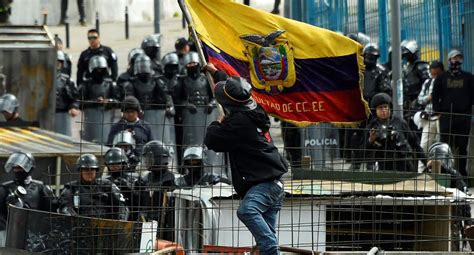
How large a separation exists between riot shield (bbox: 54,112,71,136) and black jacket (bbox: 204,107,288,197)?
11545 millimetres

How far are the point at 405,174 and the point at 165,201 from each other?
6.31 ft

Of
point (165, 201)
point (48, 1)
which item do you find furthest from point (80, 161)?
point (48, 1)

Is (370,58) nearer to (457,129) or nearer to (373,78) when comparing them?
(373,78)

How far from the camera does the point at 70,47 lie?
109 feet

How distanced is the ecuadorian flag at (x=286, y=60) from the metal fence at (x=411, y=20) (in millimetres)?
7435

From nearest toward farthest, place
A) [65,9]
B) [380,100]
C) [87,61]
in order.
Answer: [380,100], [87,61], [65,9]

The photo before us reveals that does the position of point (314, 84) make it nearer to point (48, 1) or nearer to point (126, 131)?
point (126, 131)

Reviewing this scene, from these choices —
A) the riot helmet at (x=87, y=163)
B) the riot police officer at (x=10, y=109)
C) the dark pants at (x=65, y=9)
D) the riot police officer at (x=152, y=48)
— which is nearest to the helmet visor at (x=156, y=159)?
the riot helmet at (x=87, y=163)

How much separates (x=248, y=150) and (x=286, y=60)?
200 cm

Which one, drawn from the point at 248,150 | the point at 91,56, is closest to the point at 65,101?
the point at 91,56

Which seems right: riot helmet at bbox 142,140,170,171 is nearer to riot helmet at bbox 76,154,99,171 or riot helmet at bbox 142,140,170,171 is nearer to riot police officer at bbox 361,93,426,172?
riot helmet at bbox 76,154,99,171

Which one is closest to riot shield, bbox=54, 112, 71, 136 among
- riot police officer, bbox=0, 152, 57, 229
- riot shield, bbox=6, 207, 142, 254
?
riot police officer, bbox=0, 152, 57, 229

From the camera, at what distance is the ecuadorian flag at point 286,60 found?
44.1 ft

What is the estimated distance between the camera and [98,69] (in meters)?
23.4
